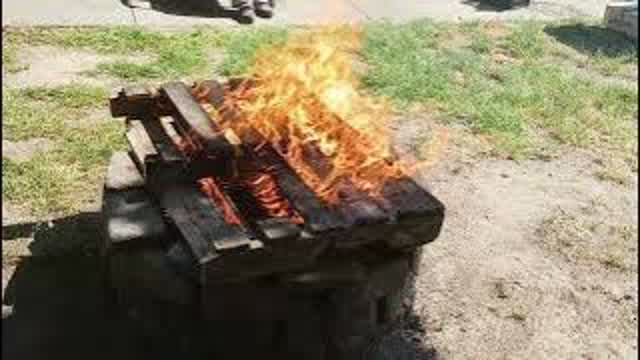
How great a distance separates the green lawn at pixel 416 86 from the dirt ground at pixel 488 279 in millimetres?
545

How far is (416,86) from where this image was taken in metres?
7.78

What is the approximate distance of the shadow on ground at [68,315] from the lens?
400cm

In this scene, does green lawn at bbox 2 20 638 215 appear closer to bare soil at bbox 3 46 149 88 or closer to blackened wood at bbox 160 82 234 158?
bare soil at bbox 3 46 149 88

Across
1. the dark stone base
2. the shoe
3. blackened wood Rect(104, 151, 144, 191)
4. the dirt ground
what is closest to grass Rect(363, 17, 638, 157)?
the dirt ground

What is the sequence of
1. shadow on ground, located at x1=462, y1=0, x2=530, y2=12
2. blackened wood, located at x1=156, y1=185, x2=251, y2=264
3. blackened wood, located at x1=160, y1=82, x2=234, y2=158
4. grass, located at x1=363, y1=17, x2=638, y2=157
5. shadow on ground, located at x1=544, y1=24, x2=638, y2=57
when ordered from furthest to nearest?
shadow on ground, located at x1=462, y1=0, x2=530, y2=12, shadow on ground, located at x1=544, y1=24, x2=638, y2=57, grass, located at x1=363, y1=17, x2=638, y2=157, blackened wood, located at x1=160, y1=82, x2=234, y2=158, blackened wood, located at x1=156, y1=185, x2=251, y2=264

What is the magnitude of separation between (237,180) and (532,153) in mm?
3542

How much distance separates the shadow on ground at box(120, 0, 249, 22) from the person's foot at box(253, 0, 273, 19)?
286mm

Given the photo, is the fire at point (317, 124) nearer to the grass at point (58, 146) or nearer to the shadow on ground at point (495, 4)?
the grass at point (58, 146)

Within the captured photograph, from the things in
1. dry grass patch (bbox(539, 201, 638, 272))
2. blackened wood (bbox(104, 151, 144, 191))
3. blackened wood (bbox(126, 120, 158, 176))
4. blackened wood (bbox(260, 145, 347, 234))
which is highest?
blackened wood (bbox(260, 145, 347, 234))

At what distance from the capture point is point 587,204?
6105 mm

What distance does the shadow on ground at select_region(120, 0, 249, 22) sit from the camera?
9.20 m

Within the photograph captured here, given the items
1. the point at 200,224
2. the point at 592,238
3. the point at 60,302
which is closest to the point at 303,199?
the point at 200,224

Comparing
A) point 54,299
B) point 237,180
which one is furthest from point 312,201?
point 54,299

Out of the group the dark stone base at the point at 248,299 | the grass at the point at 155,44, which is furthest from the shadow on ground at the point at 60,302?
the grass at the point at 155,44
